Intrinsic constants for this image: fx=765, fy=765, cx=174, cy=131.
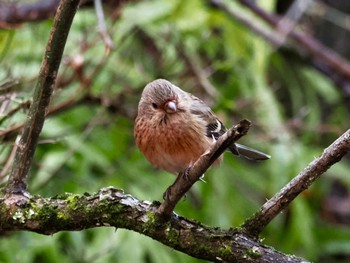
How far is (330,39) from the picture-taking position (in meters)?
8.04

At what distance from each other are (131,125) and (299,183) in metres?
2.95

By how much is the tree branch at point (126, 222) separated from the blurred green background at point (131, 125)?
60.4 inches

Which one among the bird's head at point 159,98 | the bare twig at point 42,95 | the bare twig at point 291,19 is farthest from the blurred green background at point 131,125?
the bare twig at point 42,95

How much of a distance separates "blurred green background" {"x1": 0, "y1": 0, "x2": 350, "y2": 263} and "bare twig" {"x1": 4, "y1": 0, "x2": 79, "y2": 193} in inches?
57.9

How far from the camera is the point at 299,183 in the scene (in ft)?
7.77

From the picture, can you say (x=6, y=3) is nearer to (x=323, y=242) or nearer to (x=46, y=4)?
(x=46, y=4)

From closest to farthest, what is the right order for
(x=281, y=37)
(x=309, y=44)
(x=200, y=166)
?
(x=200, y=166)
(x=309, y=44)
(x=281, y=37)

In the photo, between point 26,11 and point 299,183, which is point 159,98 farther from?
point 299,183

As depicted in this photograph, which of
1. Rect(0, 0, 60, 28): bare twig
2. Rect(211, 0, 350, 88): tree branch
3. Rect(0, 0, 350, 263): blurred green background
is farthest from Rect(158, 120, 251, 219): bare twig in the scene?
Rect(211, 0, 350, 88): tree branch

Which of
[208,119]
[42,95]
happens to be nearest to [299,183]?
[42,95]

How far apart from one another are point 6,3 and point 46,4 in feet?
1.54

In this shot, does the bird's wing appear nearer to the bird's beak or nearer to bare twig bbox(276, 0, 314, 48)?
the bird's beak

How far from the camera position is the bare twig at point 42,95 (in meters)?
2.49

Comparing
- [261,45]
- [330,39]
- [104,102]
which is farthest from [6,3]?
[330,39]
